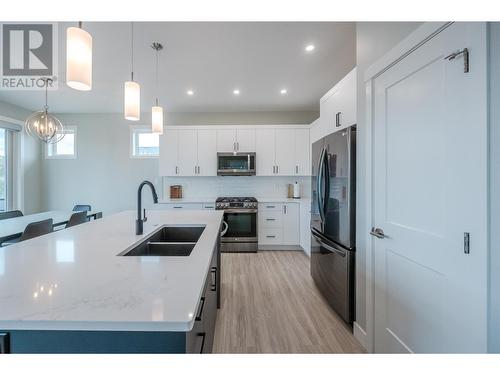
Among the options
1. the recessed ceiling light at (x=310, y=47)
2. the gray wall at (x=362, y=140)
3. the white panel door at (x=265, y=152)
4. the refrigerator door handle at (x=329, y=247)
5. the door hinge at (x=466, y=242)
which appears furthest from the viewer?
the white panel door at (x=265, y=152)

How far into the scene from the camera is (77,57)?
119 centimetres

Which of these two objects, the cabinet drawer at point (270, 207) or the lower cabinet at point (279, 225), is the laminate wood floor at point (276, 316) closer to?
the lower cabinet at point (279, 225)

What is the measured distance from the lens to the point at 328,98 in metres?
2.48

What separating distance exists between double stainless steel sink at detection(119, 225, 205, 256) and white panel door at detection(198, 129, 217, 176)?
8.43 feet

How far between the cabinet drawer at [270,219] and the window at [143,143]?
8.56 ft

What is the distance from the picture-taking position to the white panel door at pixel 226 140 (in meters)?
4.54

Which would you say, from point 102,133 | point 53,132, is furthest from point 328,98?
point 102,133

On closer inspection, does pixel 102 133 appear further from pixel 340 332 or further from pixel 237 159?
pixel 340 332

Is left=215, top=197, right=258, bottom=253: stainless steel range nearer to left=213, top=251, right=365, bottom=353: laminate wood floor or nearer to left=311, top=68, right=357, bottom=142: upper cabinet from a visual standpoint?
left=213, top=251, right=365, bottom=353: laminate wood floor

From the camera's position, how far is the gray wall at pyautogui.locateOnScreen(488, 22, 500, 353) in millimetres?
929

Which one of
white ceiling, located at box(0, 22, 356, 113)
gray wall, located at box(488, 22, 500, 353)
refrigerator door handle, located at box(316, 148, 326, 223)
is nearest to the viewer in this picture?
gray wall, located at box(488, 22, 500, 353)

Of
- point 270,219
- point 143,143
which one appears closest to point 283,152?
point 270,219

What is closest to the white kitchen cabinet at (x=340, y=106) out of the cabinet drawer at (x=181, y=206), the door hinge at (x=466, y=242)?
the door hinge at (x=466, y=242)

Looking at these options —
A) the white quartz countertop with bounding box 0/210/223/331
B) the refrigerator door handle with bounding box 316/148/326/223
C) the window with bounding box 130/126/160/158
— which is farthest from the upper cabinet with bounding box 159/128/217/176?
the white quartz countertop with bounding box 0/210/223/331
